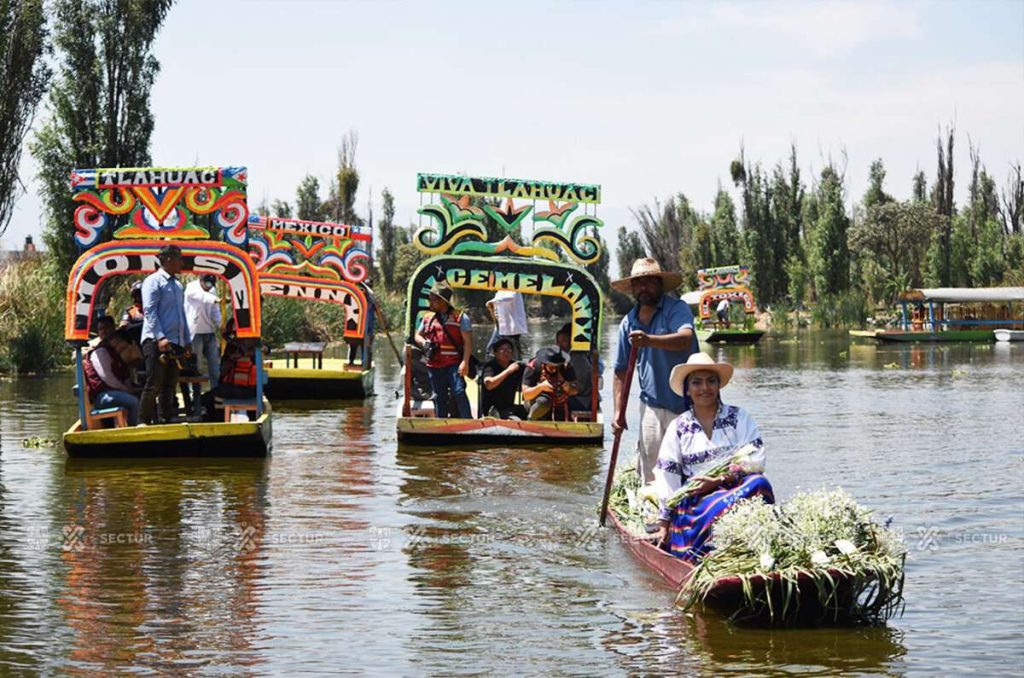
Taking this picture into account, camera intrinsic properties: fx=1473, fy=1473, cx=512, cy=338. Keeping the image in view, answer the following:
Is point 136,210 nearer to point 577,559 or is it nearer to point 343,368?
point 577,559

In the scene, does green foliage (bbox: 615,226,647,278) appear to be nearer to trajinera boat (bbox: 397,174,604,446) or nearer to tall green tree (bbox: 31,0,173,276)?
tall green tree (bbox: 31,0,173,276)

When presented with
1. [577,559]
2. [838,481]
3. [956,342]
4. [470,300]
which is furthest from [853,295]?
[577,559]

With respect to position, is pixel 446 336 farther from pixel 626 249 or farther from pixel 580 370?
pixel 626 249

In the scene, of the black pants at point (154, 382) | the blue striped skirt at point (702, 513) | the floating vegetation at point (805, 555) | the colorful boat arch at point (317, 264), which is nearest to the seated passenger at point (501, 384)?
the black pants at point (154, 382)

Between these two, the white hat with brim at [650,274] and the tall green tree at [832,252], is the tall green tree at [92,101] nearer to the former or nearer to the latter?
the white hat with brim at [650,274]

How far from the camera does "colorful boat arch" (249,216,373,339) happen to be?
24375 millimetres

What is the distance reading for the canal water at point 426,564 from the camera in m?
8.14

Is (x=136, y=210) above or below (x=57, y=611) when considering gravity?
above

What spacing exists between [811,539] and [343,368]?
1832 cm

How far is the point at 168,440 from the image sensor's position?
50.2 feet

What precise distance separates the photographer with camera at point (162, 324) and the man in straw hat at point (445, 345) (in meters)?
2.71

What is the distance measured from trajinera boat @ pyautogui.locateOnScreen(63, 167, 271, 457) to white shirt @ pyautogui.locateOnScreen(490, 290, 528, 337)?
3.98 meters

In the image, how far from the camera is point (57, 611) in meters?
9.16

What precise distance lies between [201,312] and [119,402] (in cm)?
225
